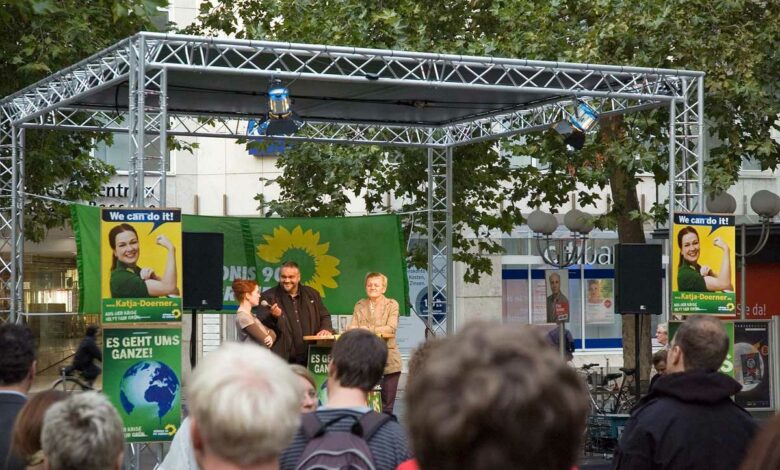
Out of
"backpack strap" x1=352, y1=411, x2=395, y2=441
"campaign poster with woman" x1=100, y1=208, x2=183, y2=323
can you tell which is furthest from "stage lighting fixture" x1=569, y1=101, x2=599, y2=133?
"backpack strap" x1=352, y1=411, x2=395, y2=441

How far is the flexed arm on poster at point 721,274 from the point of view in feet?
39.6

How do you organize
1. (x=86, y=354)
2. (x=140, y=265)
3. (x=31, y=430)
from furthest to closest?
(x=86, y=354)
(x=140, y=265)
(x=31, y=430)

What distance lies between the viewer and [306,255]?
1700 centimetres

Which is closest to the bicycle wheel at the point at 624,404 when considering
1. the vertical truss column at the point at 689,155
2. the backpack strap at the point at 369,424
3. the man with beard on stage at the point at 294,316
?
the vertical truss column at the point at 689,155

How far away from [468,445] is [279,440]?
3.79ft

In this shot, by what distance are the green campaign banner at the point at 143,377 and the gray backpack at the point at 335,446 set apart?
667 centimetres

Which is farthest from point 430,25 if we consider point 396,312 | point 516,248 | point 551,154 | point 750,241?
point 516,248

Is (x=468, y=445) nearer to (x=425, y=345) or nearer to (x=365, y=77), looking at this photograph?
(x=425, y=345)

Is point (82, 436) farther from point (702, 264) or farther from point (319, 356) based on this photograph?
point (319, 356)

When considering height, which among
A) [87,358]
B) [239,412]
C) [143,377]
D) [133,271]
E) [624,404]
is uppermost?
[133,271]

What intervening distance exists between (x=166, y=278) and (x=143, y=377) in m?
0.91

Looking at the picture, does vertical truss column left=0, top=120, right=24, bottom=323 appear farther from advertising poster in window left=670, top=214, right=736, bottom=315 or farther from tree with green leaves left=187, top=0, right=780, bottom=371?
advertising poster in window left=670, top=214, right=736, bottom=315

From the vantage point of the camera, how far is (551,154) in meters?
18.3

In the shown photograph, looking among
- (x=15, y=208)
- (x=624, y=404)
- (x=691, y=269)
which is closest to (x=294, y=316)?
(x=15, y=208)
